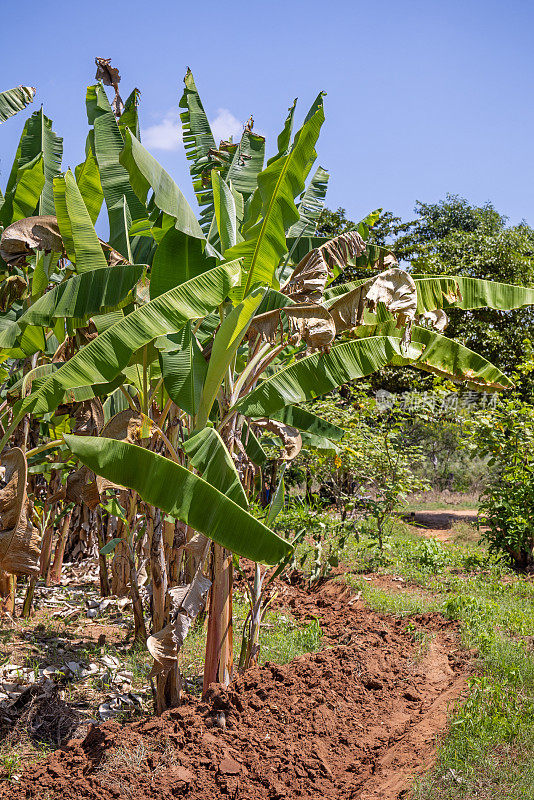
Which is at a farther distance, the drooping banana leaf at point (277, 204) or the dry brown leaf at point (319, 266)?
the dry brown leaf at point (319, 266)

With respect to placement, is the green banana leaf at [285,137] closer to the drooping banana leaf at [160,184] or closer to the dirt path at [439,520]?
the drooping banana leaf at [160,184]

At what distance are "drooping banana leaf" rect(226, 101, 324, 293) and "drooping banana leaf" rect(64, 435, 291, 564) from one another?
4.74ft

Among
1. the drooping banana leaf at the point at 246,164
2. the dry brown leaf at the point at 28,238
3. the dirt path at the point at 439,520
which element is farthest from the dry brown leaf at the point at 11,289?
the dirt path at the point at 439,520

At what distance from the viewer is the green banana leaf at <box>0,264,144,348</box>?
3.65 meters

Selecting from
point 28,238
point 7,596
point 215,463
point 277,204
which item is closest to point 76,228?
point 28,238

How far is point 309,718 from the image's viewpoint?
4.28 m

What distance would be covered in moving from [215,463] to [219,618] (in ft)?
4.50

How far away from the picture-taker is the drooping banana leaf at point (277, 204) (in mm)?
3795

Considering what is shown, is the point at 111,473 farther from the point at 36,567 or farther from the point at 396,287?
the point at 396,287

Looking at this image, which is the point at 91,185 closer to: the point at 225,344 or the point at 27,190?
the point at 27,190

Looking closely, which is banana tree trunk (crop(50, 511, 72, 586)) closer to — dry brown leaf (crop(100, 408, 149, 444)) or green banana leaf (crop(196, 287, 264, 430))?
dry brown leaf (crop(100, 408, 149, 444))

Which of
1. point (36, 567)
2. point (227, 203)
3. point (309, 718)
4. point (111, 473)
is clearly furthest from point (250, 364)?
point (309, 718)

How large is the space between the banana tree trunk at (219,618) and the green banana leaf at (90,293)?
5.74ft

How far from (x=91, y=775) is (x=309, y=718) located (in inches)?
60.4
